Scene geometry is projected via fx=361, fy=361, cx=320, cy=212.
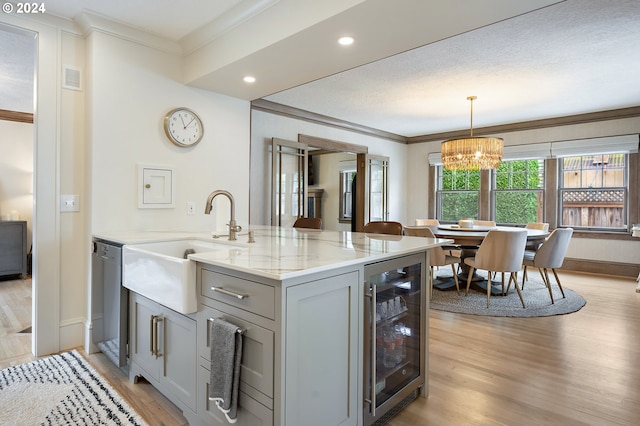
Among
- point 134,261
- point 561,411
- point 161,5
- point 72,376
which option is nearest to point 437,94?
point 161,5

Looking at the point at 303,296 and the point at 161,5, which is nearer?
the point at 303,296

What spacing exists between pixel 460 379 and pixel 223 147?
286 cm

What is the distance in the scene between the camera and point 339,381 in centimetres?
153

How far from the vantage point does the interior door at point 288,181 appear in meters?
4.95

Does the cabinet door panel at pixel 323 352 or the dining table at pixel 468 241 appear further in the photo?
the dining table at pixel 468 241

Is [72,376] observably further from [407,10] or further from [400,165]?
[400,165]

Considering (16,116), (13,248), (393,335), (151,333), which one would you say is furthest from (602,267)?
(16,116)

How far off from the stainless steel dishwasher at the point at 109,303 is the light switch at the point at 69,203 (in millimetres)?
336

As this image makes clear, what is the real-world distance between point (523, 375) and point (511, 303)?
1799 millimetres

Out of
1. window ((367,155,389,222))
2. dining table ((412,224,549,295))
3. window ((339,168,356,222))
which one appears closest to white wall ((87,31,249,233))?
dining table ((412,224,549,295))

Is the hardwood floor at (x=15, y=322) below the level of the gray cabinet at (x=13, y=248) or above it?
below

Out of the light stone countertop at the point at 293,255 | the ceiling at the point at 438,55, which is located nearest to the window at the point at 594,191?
the ceiling at the point at 438,55

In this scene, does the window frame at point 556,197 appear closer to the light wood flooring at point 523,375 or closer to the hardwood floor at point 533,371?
the hardwood floor at point 533,371

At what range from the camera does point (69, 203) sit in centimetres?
281
